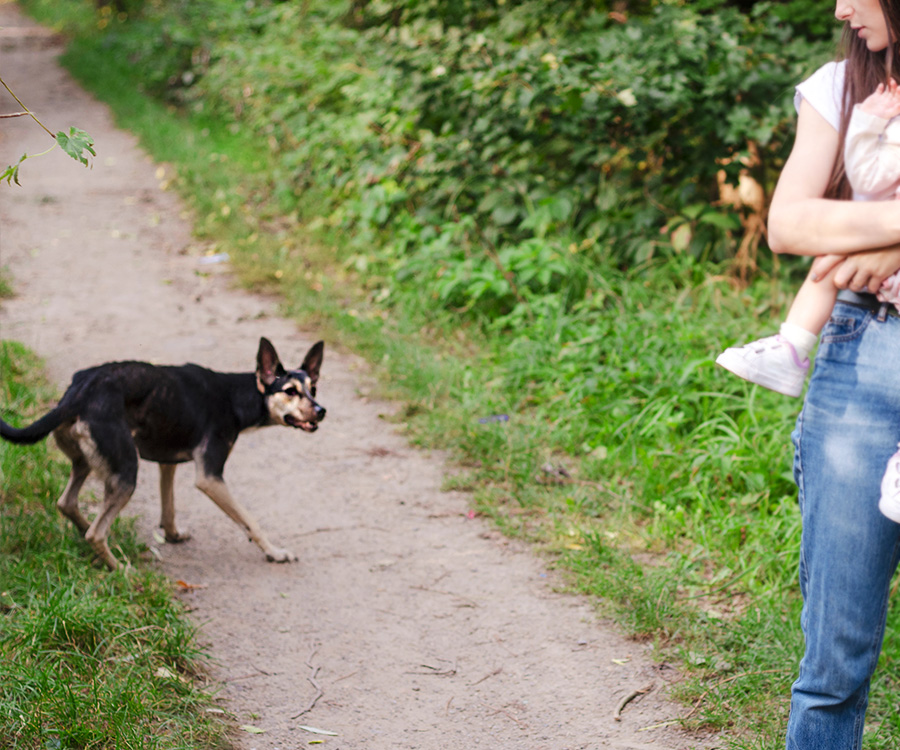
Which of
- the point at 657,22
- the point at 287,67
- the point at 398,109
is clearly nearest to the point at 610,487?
the point at 657,22

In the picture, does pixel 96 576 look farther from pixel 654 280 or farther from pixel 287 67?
pixel 287 67

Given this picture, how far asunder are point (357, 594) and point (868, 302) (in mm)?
2606

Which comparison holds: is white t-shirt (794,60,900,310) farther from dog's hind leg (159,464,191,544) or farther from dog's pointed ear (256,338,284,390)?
dog's hind leg (159,464,191,544)

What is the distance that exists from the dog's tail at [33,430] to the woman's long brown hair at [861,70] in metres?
2.92

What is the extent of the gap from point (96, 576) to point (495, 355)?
127 inches

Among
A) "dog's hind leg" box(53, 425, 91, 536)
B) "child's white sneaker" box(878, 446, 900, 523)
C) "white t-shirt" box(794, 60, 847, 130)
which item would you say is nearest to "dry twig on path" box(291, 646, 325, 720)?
"dog's hind leg" box(53, 425, 91, 536)

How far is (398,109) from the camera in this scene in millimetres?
8078

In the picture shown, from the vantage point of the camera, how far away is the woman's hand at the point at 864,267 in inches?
74.5

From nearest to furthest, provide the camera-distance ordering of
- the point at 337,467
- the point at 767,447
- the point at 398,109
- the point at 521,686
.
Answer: the point at 521,686, the point at 767,447, the point at 337,467, the point at 398,109

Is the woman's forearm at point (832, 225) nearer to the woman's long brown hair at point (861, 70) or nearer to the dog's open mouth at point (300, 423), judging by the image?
the woman's long brown hair at point (861, 70)

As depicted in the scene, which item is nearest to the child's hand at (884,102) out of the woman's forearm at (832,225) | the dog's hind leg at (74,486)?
the woman's forearm at (832,225)

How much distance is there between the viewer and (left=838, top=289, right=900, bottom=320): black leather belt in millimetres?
1924

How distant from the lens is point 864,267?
192 cm

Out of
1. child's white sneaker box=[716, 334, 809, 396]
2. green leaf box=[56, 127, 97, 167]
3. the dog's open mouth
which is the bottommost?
the dog's open mouth
